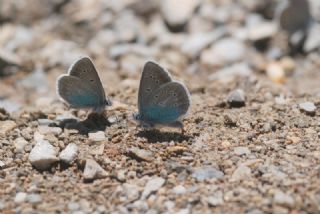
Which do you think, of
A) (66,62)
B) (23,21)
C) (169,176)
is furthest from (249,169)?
(23,21)

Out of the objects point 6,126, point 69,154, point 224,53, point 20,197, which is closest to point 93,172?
point 69,154

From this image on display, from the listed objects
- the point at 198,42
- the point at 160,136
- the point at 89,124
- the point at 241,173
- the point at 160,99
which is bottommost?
the point at 241,173

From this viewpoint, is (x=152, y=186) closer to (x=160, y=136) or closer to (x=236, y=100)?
(x=160, y=136)

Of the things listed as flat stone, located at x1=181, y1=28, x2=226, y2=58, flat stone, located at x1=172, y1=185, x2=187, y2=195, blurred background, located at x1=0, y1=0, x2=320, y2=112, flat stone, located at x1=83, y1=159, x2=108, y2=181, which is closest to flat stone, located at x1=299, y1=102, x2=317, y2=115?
blurred background, located at x1=0, y1=0, x2=320, y2=112

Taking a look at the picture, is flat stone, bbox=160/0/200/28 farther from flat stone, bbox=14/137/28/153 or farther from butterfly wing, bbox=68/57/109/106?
flat stone, bbox=14/137/28/153

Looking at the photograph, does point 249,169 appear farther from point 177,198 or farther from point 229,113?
point 229,113

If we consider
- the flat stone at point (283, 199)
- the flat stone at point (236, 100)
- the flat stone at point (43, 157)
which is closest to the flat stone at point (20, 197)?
the flat stone at point (43, 157)

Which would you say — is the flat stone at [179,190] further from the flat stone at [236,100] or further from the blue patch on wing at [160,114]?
the flat stone at [236,100]
